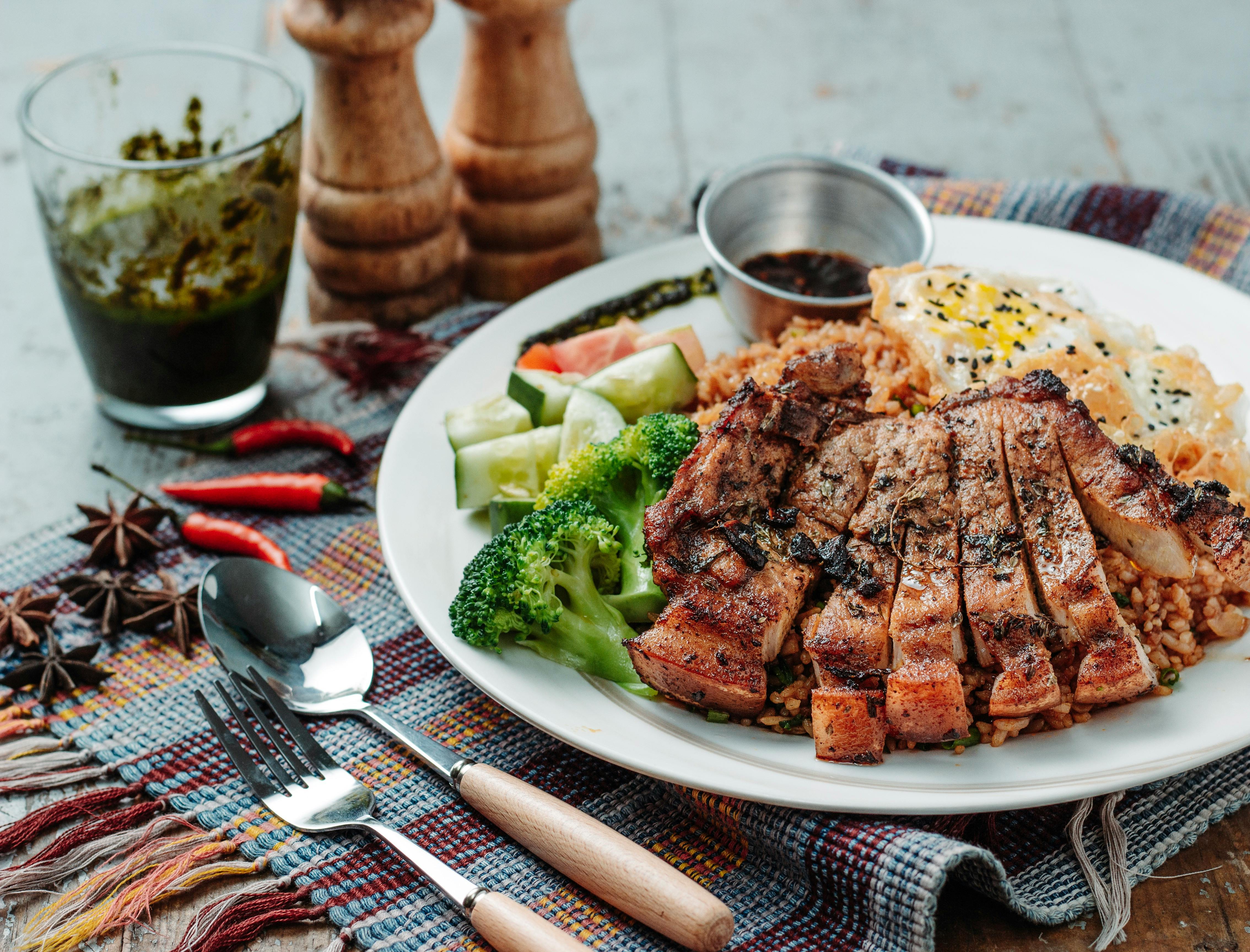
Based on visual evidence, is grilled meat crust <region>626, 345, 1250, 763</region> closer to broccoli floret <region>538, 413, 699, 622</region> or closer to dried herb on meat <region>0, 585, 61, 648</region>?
broccoli floret <region>538, 413, 699, 622</region>

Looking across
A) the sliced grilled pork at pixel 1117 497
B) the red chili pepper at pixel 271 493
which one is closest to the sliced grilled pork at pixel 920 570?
the sliced grilled pork at pixel 1117 497

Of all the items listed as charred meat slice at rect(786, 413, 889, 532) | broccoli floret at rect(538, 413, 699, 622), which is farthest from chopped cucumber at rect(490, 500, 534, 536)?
charred meat slice at rect(786, 413, 889, 532)

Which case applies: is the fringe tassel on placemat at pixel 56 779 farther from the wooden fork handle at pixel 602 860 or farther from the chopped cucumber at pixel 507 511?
the chopped cucumber at pixel 507 511

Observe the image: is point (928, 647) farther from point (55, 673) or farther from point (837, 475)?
point (55, 673)

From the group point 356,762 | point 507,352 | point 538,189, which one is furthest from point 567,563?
point 538,189

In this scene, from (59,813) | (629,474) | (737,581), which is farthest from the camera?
(629,474)

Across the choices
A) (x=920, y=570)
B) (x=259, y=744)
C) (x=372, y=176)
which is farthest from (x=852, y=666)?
(x=372, y=176)

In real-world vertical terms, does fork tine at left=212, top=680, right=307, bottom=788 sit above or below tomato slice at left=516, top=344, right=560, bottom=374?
below
